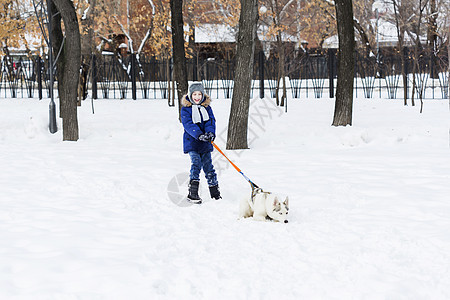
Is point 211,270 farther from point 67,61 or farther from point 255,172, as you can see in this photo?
point 67,61

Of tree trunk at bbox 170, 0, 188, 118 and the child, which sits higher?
tree trunk at bbox 170, 0, 188, 118

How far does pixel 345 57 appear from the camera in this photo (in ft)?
41.2

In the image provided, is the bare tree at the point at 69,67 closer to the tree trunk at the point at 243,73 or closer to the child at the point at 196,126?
the tree trunk at the point at 243,73

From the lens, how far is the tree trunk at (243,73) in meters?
10.7

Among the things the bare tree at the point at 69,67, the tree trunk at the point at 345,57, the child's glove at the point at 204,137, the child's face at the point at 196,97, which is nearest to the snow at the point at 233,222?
the bare tree at the point at 69,67

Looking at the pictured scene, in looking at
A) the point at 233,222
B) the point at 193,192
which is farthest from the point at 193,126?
the point at 233,222

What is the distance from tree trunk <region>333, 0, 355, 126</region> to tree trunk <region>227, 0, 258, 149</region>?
257 centimetres

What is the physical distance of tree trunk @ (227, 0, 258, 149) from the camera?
1072 cm

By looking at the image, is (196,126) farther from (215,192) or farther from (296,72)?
(296,72)

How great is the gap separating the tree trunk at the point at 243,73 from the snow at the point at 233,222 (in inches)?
20.6

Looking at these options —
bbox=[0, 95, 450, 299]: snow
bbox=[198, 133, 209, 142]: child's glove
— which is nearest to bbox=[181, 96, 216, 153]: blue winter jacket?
bbox=[198, 133, 209, 142]: child's glove

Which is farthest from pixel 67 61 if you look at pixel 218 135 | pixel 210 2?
pixel 210 2

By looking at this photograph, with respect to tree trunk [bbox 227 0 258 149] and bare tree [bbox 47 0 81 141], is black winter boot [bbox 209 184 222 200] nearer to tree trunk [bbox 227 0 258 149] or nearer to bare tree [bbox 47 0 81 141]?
tree trunk [bbox 227 0 258 149]

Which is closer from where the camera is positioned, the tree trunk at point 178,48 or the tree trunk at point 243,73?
the tree trunk at point 243,73
